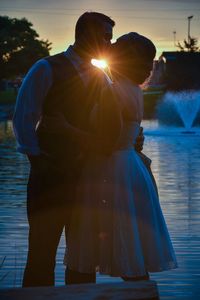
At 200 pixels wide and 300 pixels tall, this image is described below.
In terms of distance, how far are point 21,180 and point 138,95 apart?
8376 millimetres

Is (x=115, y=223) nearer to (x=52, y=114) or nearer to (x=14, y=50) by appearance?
(x=52, y=114)

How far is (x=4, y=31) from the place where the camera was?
76.4 metres

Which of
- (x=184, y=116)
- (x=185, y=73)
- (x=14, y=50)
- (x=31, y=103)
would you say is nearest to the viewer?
(x=31, y=103)

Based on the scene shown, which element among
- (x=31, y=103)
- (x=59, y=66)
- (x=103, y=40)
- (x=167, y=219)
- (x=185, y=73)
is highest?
(x=103, y=40)

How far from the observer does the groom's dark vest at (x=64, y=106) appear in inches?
164

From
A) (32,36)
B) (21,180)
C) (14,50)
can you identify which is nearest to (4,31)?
(14,50)

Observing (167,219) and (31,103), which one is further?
(167,219)

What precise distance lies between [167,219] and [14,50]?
6944 cm

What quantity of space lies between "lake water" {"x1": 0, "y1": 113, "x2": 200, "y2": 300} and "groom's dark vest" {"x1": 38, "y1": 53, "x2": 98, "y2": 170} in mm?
1485

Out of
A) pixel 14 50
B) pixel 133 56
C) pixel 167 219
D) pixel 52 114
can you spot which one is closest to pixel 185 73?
pixel 14 50

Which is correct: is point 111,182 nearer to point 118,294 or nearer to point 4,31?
point 118,294

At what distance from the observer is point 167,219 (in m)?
8.50

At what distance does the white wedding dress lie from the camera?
421cm

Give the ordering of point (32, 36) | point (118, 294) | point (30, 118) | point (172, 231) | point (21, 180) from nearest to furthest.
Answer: point (118, 294) < point (30, 118) < point (172, 231) < point (21, 180) < point (32, 36)
